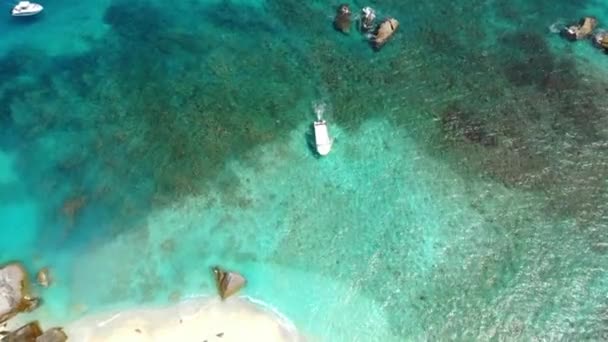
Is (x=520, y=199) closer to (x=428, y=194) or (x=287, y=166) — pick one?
(x=428, y=194)

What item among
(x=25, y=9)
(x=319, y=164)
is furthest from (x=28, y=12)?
(x=319, y=164)

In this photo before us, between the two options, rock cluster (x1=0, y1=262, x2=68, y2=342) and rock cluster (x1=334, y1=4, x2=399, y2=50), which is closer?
rock cluster (x1=0, y1=262, x2=68, y2=342)

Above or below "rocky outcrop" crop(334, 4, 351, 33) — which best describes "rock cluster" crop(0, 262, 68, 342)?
below

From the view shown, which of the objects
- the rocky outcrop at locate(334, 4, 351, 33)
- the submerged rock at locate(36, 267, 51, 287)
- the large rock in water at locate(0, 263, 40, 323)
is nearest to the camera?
the large rock in water at locate(0, 263, 40, 323)

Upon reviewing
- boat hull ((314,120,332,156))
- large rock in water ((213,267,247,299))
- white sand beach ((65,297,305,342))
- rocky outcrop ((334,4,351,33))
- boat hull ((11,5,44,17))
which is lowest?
white sand beach ((65,297,305,342))

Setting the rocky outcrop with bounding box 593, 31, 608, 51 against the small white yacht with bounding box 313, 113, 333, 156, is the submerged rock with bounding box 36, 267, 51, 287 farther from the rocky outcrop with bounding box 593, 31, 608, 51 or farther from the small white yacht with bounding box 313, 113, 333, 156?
the rocky outcrop with bounding box 593, 31, 608, 51

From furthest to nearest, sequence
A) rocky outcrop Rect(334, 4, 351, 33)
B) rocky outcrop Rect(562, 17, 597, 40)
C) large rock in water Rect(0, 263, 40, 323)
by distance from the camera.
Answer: rocky outcrop Rect(334, 4, 351, 33)
rocky outcrop Rect(562, 17, 597, 40)
large rock in water Rect(0, 263, 40, 323)

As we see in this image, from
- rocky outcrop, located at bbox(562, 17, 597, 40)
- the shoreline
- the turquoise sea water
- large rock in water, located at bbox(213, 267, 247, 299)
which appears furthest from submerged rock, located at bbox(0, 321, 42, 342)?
rocky outcrop, located at bbox(562, 17, 597, 40)
